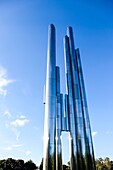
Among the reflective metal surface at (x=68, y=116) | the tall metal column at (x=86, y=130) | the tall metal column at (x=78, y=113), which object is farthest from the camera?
the tall metal column at (x=78, y=113)

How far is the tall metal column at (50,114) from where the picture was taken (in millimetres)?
14086

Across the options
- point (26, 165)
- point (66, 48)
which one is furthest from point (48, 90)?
point (26, 165)

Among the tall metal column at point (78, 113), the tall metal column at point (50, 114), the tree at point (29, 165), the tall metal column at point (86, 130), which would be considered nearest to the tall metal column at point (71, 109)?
the tall metal column at point (78, 113)

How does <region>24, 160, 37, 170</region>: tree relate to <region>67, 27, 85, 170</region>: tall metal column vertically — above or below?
below

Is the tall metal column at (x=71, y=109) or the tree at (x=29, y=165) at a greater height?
the tall metal column at (x=71, y=109)

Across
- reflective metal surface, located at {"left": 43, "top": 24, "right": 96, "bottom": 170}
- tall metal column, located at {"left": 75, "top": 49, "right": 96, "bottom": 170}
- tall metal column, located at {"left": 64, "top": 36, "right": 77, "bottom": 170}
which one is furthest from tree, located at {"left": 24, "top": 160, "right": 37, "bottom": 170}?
tall metal column, located at {"left": 75, "top": 49, "right": 96, "bottom": 170}

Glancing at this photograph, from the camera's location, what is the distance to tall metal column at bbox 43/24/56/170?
1409 centimetres

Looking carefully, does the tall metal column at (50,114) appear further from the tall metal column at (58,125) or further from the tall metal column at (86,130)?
the tall metal column at (86,130)

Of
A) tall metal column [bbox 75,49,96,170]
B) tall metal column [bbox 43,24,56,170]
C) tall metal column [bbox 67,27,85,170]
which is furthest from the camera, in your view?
tall metal column [bbox 67,27,85,170]

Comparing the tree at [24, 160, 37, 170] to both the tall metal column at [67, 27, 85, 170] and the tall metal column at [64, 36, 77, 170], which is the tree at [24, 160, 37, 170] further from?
the tall metal column at [67, 27, 85, 170]

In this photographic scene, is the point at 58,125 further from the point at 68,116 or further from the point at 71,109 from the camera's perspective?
the point at 71,109

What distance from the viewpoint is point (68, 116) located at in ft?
59.6

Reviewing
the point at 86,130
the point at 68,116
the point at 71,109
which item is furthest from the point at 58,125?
the point at 86,130

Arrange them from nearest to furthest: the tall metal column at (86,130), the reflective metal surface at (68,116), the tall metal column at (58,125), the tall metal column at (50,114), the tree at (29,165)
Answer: the tall metal column at (50,114) → the tall metal column at (58,125) → the reflective metal surface at (68,116) → the tall metal column at (86,130) → the tree at (29,165)
